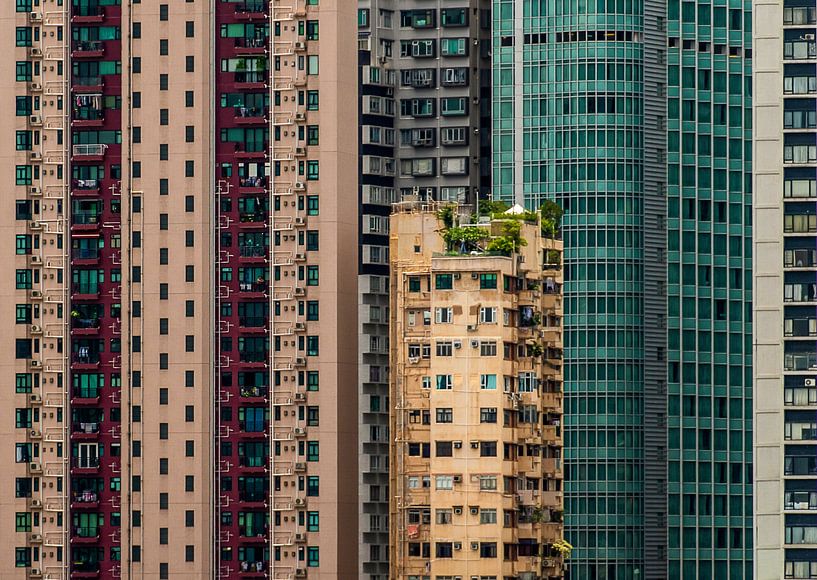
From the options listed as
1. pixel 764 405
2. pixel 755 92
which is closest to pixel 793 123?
pixel 755 92

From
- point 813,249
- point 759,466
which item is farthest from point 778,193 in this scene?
point 759,466

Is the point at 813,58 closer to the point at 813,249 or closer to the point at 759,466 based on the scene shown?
the point at 813,249

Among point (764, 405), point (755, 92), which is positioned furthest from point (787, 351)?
point (755, 92)

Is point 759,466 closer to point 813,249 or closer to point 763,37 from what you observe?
point 813,249

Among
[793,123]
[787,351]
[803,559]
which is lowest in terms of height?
[803,559]

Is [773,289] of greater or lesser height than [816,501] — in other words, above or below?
above

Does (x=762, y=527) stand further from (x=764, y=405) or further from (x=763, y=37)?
(x=763, y=37)
